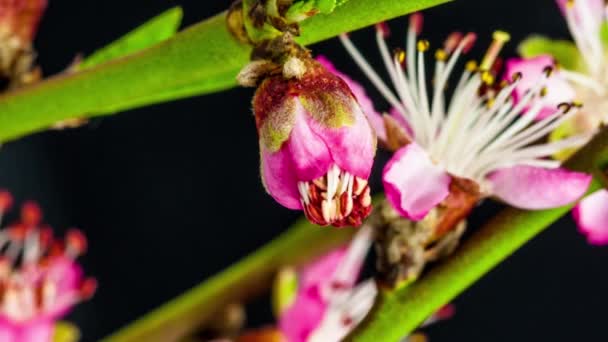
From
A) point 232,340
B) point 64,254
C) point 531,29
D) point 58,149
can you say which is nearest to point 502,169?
point 232,340

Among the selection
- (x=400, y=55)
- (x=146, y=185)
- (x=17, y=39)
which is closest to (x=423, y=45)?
(x=400, y=55)

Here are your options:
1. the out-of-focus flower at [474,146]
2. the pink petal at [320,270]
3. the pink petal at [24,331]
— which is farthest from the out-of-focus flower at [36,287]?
the out-of-focus flower at [474,146]

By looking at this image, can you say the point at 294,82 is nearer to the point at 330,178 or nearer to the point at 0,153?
the point at 330,178

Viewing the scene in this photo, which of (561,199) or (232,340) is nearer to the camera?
(561,199)

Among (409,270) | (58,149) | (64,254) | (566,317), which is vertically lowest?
(566,317)

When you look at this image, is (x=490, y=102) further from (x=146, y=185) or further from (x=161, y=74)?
(x=146, y=185)

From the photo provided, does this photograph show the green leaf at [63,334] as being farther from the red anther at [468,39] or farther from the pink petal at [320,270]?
the red anther at [468,39]
